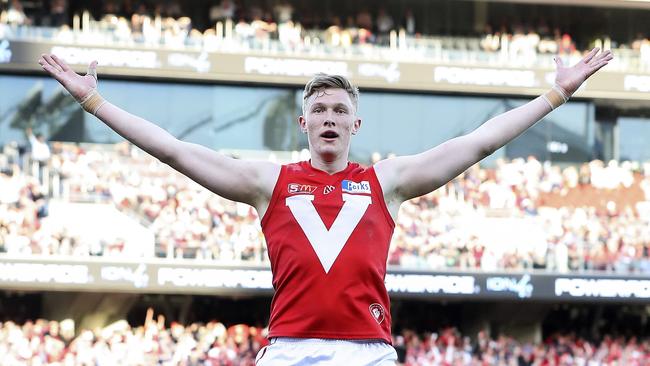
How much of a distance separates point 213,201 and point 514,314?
7428mm

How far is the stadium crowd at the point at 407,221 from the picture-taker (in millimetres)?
23391

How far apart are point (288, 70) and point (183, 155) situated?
21630 mm

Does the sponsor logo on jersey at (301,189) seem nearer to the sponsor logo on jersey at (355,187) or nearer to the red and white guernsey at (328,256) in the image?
the red and white guernsey at (328,256)

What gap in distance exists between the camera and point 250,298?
2634cm

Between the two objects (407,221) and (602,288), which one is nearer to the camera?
(407,221)

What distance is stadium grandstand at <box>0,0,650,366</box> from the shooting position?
920 inches

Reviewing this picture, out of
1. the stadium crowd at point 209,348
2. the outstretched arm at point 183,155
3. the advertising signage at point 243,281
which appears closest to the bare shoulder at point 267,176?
the outstretched arm at point 183,155

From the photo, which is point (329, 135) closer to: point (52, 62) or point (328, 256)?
point (328, 256)

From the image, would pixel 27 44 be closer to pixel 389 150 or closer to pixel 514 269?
pixel 389 150

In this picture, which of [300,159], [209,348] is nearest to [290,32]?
[300,159]

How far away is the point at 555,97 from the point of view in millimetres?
5543

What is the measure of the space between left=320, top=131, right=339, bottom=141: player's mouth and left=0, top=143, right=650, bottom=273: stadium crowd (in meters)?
18.2

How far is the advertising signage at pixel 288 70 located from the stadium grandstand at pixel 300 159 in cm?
5

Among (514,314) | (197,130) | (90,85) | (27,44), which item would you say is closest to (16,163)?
(27,44)
